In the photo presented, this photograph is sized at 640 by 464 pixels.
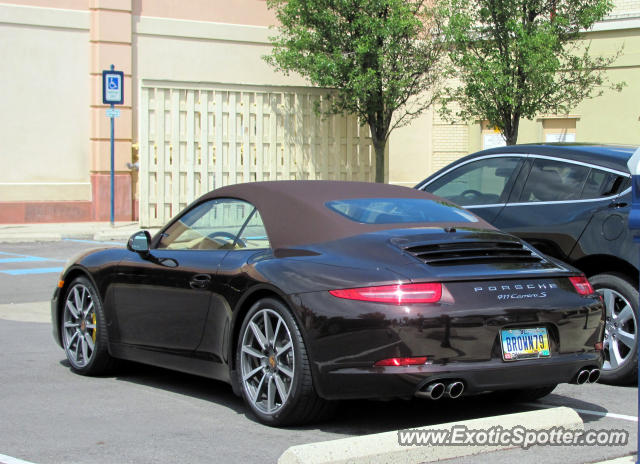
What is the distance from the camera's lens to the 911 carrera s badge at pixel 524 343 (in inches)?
207

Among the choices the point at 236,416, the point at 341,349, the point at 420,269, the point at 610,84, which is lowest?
the point at 236,416

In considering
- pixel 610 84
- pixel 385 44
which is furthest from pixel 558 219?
pixel 610 84

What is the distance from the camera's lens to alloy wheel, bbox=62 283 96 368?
718cm

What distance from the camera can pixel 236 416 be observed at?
19.5 feet

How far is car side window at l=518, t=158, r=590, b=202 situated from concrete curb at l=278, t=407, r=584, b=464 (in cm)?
250

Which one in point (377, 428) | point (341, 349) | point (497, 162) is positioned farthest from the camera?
point (497, 162)

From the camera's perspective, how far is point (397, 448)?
15.4 ft

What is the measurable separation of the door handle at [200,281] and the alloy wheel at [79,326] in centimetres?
122

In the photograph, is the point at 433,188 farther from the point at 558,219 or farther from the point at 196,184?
the point at 196,184

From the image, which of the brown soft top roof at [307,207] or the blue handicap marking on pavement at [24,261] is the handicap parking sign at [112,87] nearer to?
the blue handicap marking on pavement at [24,261]

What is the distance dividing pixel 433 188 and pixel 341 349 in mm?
3707

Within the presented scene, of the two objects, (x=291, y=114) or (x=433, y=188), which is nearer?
(x=433, y=188)

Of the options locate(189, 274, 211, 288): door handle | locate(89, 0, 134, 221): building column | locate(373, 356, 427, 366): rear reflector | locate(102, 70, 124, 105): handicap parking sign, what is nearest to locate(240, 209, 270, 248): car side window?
locate(189, 274, 211, 288): door handle

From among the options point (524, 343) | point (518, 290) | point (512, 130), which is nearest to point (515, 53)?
point (512, 130)
